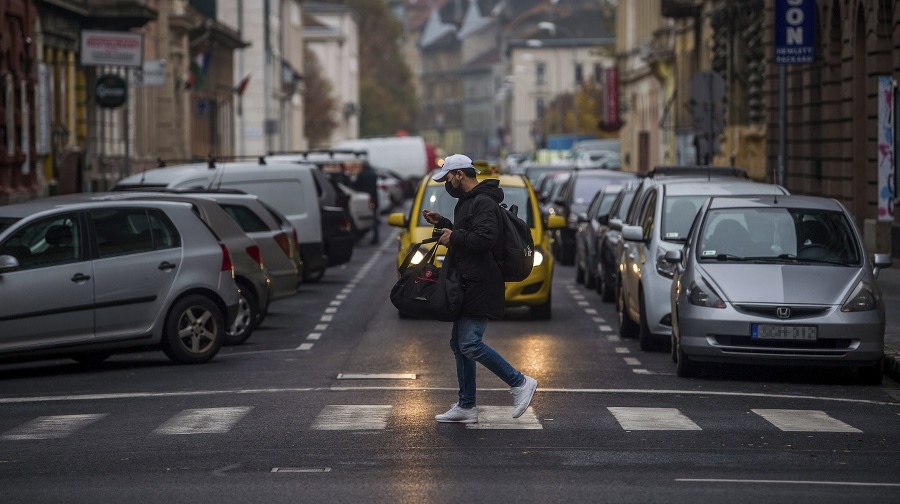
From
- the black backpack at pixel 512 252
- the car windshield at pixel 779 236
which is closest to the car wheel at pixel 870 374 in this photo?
the car windshield at pixel 779 236

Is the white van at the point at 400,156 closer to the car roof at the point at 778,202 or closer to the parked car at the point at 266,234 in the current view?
the parked car at the point at 266,234

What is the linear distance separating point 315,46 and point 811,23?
368ft

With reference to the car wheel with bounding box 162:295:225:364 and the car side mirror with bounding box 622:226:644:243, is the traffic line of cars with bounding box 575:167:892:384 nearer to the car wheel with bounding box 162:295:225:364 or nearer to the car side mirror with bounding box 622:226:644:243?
the car side mirror with bounding box 622:226:644:243

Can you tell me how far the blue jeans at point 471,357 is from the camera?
1170cm

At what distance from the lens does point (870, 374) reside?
14.8 m

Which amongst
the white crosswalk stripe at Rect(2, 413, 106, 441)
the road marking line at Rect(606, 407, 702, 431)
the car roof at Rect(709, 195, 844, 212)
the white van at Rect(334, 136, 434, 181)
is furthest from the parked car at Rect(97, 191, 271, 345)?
the white van at Rect(334, 136, 434, 181)

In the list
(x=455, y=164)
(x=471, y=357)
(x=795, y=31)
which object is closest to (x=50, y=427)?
(x=471, y=357)

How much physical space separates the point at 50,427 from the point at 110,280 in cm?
397

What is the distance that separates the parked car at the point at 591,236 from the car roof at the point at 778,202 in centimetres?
968

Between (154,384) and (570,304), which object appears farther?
(570,304)

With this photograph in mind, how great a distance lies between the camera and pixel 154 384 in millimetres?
14672

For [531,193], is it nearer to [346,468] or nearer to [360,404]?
[360,404]

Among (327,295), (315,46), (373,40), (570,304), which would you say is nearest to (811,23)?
(570,304)

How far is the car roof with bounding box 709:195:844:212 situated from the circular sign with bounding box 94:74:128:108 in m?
18.3
